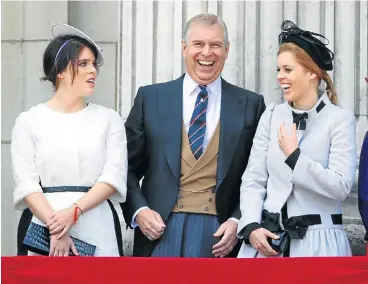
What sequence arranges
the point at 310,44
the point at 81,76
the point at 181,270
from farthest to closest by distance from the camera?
1. the point at 81,76
2. the point at 310,44
3. the point at 181,270

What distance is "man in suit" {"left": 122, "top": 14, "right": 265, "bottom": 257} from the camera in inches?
188

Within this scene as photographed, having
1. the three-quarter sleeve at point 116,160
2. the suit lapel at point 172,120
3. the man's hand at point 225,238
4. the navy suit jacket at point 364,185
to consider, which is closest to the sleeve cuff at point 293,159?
the navy suit jacket at point 364,185

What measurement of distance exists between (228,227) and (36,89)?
1.94 metres

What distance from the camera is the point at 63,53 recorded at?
4.82 meters

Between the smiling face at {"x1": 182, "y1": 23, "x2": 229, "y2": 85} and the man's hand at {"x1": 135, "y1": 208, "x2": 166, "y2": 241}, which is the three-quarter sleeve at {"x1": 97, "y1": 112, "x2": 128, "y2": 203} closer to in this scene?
the man's hand at {"x1": 135, "y1": 208, "x2": 166, "y2": 241}

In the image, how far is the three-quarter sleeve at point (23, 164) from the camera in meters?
4.65

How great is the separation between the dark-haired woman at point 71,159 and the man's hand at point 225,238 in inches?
17.8

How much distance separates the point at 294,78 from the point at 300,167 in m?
0.43

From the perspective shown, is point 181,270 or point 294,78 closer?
point 181,270

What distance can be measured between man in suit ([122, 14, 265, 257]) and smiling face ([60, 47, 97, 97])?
0.97 ft

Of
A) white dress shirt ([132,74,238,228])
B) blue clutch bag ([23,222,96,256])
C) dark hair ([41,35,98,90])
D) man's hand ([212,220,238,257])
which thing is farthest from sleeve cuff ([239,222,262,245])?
dark hair ([41,35,98,90])

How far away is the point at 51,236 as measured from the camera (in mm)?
4617

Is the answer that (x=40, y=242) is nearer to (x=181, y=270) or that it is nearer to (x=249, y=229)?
(x=181, y=270)

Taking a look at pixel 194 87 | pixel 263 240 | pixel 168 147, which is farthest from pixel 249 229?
pixel 194 87
